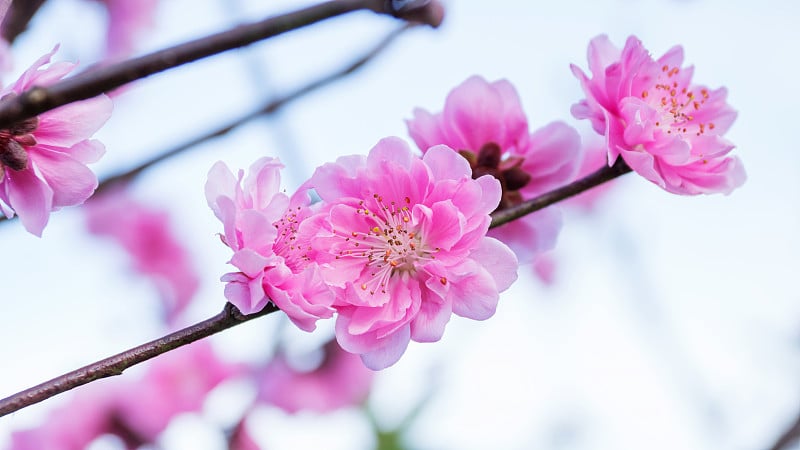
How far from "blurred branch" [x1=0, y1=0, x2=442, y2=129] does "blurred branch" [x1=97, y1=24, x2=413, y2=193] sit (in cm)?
41

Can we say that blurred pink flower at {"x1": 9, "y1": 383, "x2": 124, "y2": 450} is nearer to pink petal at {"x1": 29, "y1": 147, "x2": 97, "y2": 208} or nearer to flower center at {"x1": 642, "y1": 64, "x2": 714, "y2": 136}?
pink petal at {"x1": 29, "y1": 147, "x2": 97, "y2": 208}

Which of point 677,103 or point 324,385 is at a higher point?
point 677,103

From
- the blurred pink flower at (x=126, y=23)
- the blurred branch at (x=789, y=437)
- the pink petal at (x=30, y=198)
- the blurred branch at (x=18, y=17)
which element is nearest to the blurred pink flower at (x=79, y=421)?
the blurred pink flower at (x=126, y=23)

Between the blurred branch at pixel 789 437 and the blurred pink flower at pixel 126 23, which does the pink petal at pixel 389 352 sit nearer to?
the blurred branch at pixel 789 437

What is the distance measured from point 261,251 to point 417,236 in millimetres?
127

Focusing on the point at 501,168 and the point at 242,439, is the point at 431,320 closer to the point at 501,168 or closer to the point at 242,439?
the point at 501,168

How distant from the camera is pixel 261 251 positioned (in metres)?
0.52

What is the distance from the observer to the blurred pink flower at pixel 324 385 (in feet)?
5.46

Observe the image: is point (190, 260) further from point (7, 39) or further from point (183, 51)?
point (183, 51)

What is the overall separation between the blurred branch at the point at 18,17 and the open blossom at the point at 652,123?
19.7 inches

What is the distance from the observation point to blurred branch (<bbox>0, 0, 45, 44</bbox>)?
74cm

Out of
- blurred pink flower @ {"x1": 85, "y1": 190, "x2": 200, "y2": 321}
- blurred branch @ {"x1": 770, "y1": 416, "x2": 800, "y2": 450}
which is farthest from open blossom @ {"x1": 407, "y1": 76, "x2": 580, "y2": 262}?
blurred pink flower @ {"x1": 85, "y1": 190, "x2": 200, "y2": 321}

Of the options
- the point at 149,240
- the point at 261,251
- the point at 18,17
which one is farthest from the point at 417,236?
the point at 149,240

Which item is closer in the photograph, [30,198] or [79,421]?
[30,198]
